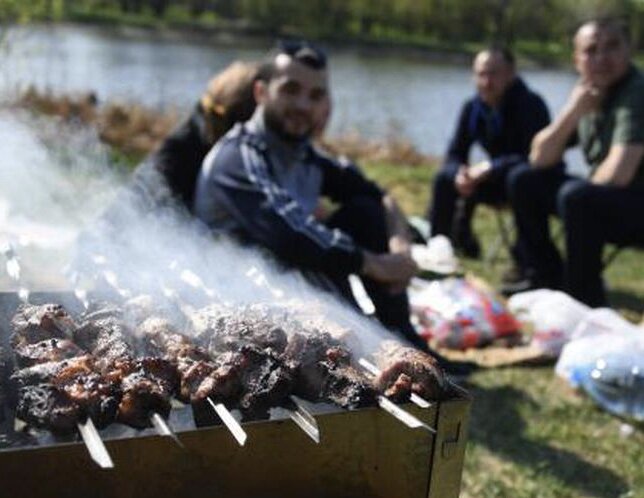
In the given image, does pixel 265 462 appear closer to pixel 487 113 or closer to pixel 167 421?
pixel 167 421

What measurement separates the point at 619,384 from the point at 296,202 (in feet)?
5.95

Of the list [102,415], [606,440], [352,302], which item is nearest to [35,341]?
[102,415]

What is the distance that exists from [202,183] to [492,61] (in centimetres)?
332

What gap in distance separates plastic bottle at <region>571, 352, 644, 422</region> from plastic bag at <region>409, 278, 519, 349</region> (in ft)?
2.83

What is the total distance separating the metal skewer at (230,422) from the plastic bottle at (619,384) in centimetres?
276

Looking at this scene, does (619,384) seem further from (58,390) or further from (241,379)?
(58,390)

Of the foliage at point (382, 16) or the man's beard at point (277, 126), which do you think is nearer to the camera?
the man's beard at point (277, 126)

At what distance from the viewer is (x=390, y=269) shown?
4.00 metres

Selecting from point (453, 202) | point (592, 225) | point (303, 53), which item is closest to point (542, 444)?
point (592, 225)

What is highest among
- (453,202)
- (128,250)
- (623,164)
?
(623,164)

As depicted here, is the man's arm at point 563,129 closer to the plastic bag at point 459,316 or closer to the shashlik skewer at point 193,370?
the plastic bag at point 459,316

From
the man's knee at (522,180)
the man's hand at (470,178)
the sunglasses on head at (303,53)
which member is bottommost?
the man's hand at (470,178)

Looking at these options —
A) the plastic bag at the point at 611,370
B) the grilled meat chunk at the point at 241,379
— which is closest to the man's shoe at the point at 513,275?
the plastic bag at the point at 611,370

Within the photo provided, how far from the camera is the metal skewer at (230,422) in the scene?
5.78 feet
